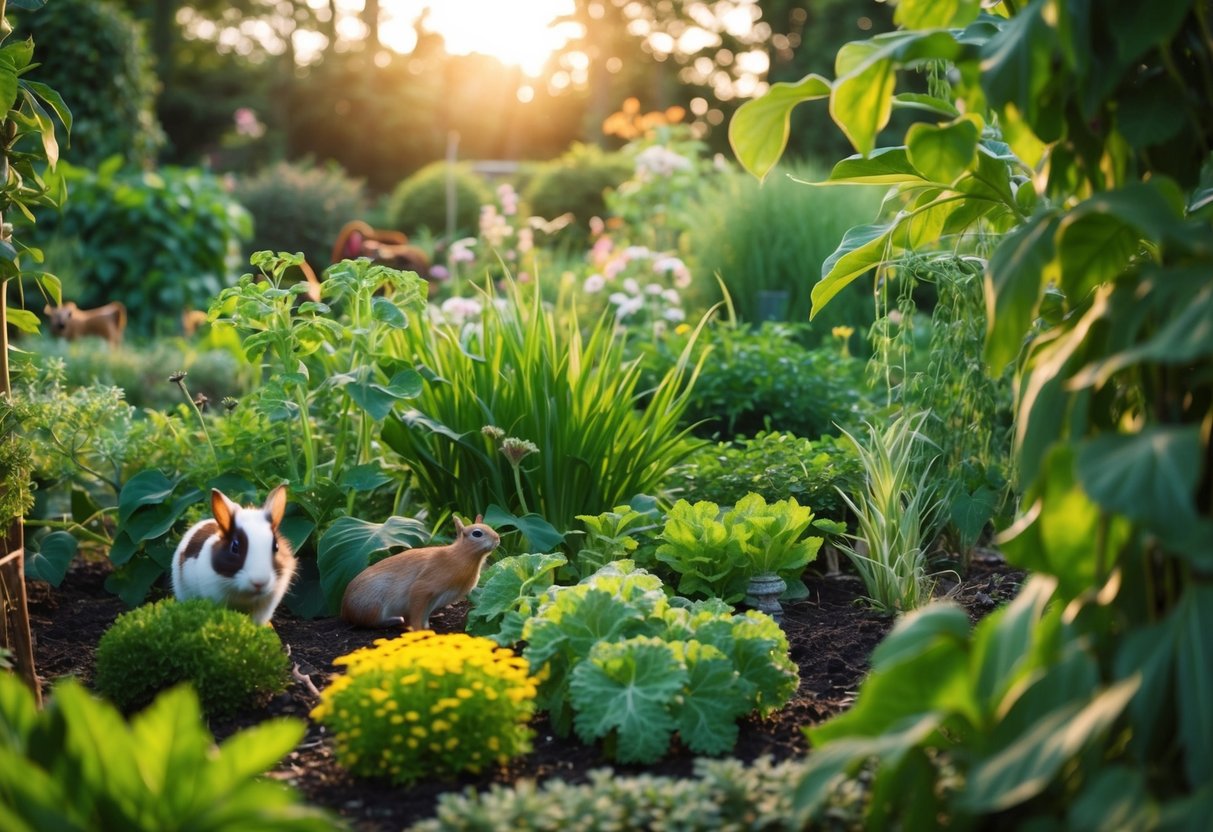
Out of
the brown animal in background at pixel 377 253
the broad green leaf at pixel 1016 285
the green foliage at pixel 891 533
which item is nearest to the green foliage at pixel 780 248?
the brown animal in background at pixel 377 253

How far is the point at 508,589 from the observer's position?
3188 millimetres

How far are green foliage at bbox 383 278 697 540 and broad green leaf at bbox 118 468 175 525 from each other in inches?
30.6

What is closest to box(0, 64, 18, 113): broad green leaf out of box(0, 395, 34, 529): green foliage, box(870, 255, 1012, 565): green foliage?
box(0, 395, 34, 529): green foliage

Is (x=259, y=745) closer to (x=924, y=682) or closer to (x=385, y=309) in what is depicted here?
(x=924, y=682)

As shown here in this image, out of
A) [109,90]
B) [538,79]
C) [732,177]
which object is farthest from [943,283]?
[538,79]

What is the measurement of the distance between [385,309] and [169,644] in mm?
1310

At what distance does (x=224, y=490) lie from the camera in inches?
152

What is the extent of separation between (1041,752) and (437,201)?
15.9 meters

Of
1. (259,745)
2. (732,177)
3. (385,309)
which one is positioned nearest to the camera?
(259,745)

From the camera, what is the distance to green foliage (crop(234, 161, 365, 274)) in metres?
15.2

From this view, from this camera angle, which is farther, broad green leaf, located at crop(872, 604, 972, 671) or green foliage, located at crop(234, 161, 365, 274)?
green foliage, located at crop(234, 161, 365, 274)

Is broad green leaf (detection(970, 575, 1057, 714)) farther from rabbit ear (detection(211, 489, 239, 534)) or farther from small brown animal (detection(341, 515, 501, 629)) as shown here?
rabbit ear (detection(211, 489, 239, 534))

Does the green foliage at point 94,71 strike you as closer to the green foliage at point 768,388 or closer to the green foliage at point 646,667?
the green foliage at point 768,388

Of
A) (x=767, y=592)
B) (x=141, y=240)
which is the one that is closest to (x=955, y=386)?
(x=767, y=592)
